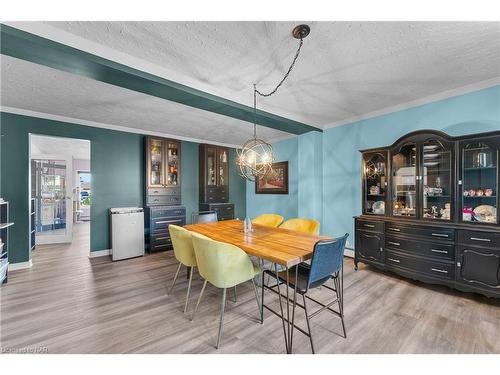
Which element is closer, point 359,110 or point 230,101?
point 230,101

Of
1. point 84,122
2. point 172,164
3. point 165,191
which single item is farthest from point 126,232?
point 84,122

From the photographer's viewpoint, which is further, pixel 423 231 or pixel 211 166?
pixel 211 166

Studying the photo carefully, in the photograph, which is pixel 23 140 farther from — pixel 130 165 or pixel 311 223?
pixel 311 223

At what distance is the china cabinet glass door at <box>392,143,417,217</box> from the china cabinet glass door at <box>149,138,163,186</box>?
4.22 m

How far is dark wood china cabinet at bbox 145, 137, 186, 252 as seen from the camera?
4.30 m

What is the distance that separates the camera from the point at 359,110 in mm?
3516

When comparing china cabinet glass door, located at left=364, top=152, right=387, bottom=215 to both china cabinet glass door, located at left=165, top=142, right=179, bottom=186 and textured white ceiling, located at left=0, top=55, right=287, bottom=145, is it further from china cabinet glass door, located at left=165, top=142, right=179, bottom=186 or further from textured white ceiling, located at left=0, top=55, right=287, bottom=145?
china cabinet glass door, located at left=165, top=142, right=179, bottom=186

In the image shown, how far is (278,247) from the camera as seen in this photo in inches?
73.7

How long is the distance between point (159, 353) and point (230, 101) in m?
2.76

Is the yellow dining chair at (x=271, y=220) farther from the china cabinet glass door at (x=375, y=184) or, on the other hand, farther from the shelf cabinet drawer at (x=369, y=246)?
the china cabinet glass door at (x=375, y=184)

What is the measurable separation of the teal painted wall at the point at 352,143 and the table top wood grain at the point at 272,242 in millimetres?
1949

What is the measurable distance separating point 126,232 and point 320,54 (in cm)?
403

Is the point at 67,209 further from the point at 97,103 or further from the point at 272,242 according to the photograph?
the point at 272,242

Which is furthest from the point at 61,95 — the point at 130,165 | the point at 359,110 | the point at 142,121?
the point at 359,110
